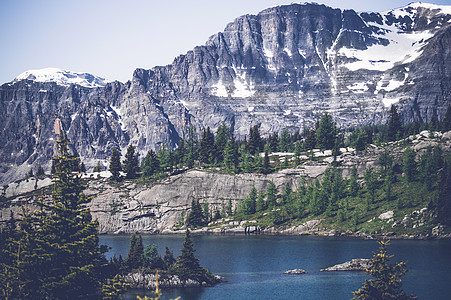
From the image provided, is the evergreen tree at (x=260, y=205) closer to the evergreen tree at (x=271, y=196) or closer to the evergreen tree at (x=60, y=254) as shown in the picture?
the evergreen tree at (x=271, y=196)

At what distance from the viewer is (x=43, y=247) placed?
5997cm

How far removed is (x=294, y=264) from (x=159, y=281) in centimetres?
3452

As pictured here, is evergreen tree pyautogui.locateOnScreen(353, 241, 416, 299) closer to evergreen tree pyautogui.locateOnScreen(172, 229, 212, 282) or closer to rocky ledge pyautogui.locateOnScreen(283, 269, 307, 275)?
evergreen tree pyautogui.locateOnScreen(172, 229, 212, 282)

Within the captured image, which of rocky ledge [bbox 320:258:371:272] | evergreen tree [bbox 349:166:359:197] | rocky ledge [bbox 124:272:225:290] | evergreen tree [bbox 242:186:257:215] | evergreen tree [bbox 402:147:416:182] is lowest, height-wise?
rocky ledge [bbox 124:272:225:290]

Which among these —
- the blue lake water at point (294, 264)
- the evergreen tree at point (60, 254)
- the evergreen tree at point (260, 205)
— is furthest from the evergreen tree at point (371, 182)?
the evergreen tree at point (60, 254)

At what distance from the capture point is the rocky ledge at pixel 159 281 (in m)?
106

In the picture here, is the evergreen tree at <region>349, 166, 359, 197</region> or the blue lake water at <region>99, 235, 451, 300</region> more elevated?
the evergreen tree at <region>349, 166, 359, 197</region>

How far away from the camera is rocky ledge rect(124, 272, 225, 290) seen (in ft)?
347

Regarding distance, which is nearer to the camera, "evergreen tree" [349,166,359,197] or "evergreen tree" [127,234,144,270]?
"evergreen tree" [127,234,144,270]

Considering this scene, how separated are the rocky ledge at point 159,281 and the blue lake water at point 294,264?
2389 mm

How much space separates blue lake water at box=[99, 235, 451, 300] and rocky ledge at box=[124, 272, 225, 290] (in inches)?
94.0

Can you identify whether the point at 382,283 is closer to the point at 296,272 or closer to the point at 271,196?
the point at 296,272

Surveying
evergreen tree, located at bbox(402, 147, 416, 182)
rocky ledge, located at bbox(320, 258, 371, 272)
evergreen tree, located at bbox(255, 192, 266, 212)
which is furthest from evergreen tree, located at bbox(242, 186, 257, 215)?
rocky ledge, located at bbox(320, 258, 371, 272)

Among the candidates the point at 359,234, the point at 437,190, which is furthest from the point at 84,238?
the point at 437,190
